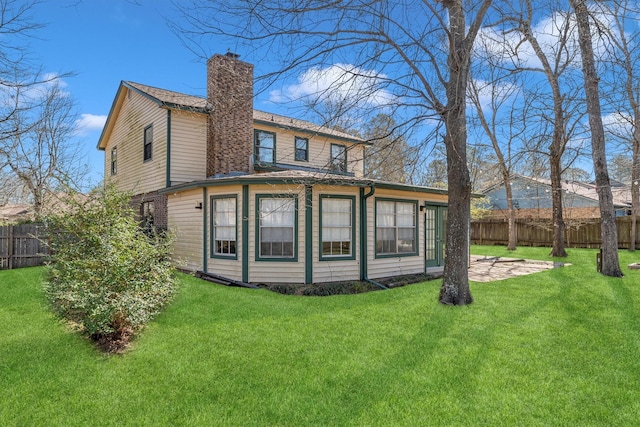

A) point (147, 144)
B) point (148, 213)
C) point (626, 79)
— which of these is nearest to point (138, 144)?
point (147, 144)

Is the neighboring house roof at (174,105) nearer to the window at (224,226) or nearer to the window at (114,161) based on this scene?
the window at (114,161)

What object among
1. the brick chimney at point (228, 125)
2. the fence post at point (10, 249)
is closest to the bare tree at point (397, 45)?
the brick chimney at point (228, 125)

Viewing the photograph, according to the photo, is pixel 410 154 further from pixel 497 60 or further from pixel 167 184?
pixel 167 184

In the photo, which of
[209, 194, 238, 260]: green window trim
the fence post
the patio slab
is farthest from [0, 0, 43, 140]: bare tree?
the patio slab

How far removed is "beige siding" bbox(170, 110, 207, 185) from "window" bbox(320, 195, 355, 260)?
542 cm

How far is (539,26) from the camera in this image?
6883 millimetres

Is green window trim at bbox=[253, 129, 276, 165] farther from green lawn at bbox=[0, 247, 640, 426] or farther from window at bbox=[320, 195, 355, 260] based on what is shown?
green lawn at bbox=[0, 247, 640, 426]

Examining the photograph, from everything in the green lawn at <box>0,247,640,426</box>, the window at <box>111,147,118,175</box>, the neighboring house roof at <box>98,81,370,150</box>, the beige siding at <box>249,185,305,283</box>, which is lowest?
the green lawn at <box>0,247,640,426</box>

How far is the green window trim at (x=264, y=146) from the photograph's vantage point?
13.5m

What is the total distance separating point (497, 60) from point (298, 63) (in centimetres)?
373

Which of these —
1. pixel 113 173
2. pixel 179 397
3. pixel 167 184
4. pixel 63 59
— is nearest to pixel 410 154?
pixel 179 397

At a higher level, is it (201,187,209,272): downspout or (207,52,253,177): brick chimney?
(207,52,253,177): brick chimney

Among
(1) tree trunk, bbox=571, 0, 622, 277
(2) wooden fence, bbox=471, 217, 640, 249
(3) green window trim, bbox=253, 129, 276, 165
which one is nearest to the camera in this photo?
(1) tree trunk, bbox=571, 0, 622, 277

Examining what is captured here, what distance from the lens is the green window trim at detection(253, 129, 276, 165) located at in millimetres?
13523
